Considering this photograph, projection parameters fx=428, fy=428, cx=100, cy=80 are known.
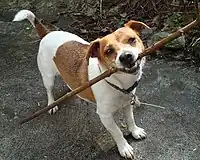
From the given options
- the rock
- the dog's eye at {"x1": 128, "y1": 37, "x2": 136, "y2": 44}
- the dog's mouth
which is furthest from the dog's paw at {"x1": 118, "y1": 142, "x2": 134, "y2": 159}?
the rock

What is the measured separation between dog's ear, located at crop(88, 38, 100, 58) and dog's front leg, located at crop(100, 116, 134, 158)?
17.8 inches

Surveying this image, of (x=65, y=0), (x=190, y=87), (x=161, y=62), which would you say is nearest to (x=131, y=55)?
(x=190, y=87)

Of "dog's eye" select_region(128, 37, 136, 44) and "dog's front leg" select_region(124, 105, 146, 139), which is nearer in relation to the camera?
"dog's eye" select_region(128, 37, 136, 44)

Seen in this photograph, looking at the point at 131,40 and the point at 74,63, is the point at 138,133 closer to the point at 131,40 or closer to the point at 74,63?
the point at 74,63

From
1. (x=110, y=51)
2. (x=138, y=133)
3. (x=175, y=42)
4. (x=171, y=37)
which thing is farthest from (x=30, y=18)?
(x=171, y=37)

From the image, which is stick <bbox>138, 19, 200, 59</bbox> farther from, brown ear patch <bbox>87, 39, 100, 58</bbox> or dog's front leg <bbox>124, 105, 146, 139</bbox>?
dog's front leg <bbox>124, 105, 146, 139</bbox>

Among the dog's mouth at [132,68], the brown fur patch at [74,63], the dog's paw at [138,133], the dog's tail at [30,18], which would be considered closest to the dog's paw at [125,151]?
the dog's paw at [138,133]

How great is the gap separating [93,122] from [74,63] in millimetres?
527

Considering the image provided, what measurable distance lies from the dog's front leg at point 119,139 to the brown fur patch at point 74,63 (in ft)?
0.71

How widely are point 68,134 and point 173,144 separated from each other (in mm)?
776

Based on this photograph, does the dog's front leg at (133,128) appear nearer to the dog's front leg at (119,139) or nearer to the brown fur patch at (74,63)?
the dog's front leg at (119,139)

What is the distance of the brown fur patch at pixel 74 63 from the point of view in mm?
2913

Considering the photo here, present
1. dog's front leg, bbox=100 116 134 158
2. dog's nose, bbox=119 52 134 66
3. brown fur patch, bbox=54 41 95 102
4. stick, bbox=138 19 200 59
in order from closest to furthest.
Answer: stick, bbox=138 19 200 59 < dog's nose, bbox=119 52 134 66 < dog's front leg, bbox=100 116 134 158 < brown fur patch, bbox=54 41 95 102

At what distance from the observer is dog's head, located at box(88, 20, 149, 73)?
7.57 ft
